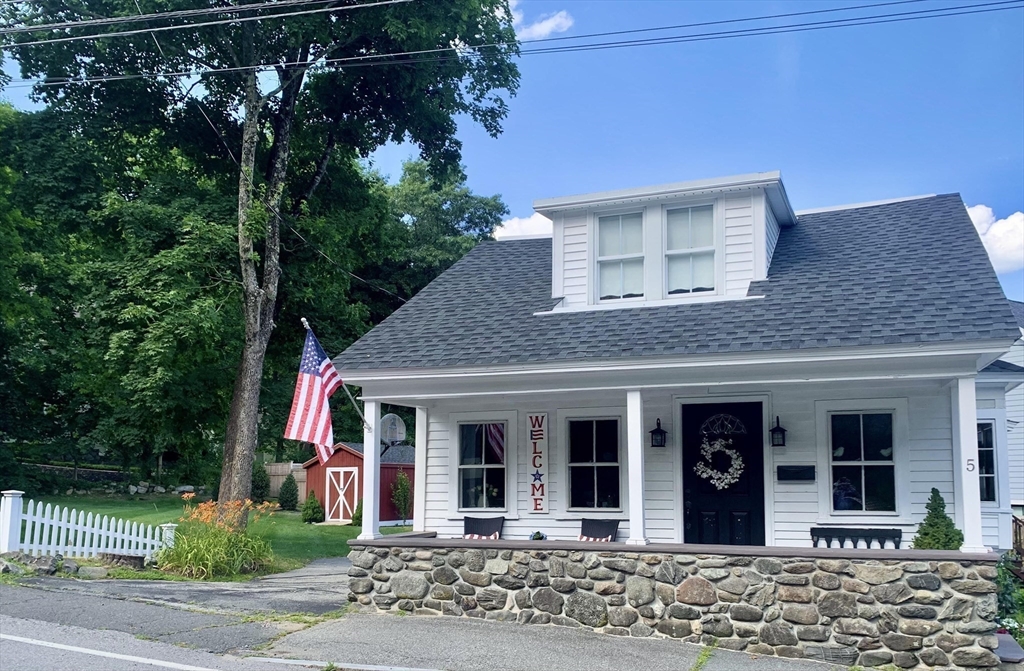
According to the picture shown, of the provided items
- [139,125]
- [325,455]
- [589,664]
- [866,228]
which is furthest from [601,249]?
[139,125]

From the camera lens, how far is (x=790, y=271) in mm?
11820

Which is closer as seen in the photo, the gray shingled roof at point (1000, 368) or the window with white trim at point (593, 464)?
the window with white trim at point (593, 464)

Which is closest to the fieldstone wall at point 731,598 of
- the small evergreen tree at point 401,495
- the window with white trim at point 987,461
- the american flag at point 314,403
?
the american flag at point 314,403

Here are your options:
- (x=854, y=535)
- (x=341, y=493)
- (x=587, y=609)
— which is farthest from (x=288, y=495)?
(x=854, y=535)

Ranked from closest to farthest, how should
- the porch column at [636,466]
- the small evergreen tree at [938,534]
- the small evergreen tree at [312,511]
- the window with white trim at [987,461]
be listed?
the small evergreen tree at [938,534] → the porch column at [636,466] → the window with white trim at [987,461] → the small evergreen tree at [312,511]

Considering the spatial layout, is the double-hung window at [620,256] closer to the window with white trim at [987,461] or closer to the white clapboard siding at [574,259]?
the white clapboard siding at [574,259]

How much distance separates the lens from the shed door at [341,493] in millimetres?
27391

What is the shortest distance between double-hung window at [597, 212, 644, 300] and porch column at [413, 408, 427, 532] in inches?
125

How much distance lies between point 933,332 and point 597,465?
4.62m

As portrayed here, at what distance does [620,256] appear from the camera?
1229 cm

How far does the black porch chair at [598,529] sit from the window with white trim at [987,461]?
507cm

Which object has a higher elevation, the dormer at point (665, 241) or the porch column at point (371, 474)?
the dormer at point (665, 241)

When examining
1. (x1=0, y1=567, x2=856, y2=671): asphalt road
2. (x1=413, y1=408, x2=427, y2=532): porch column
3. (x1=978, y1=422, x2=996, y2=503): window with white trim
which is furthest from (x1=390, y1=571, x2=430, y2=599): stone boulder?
(x1=978, y1=422, x2=996, y2=503): window with white trim

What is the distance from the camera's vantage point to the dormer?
463 inches
